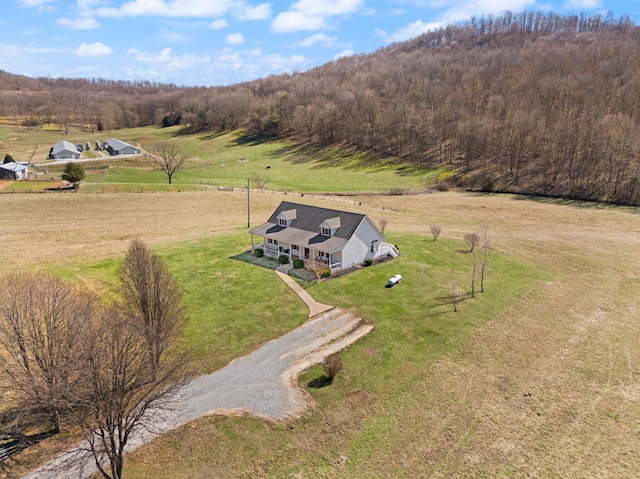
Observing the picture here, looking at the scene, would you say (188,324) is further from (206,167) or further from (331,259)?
(206,167)

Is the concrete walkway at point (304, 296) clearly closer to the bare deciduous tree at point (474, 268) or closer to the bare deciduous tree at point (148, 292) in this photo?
the bare deciduous tree at point (148, 292)

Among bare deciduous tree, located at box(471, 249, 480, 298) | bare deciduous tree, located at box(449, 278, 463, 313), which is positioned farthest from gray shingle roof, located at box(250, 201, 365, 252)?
bare deciduous tree, located at box(471, 249, 480, 298)

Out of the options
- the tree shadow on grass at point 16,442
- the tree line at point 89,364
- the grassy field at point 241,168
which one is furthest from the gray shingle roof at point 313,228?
the grassy field at point 241,168

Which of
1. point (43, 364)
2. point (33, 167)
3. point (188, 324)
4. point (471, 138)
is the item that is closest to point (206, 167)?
point (33, 167)

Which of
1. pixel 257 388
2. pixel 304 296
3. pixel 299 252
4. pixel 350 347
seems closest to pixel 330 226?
pixel 299 252

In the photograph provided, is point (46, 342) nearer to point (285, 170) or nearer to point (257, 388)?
point (257, 388)
